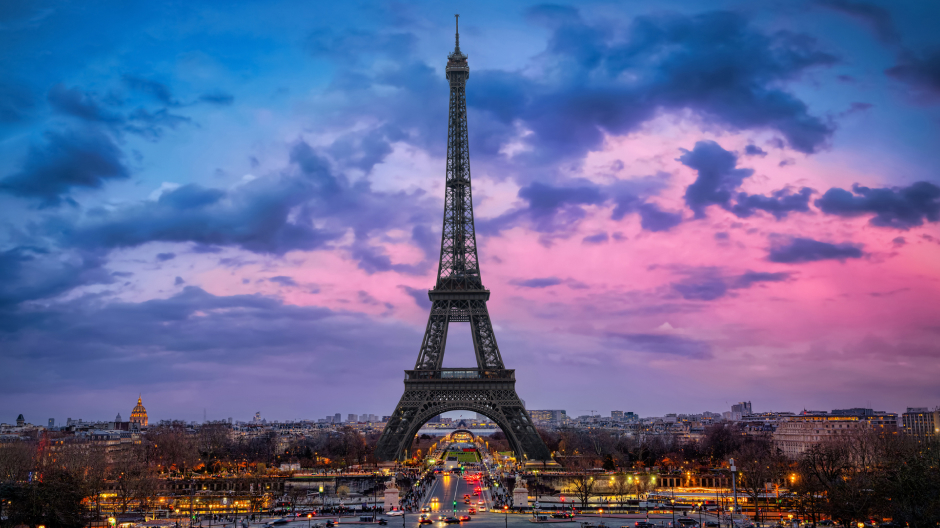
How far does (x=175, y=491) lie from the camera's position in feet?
305

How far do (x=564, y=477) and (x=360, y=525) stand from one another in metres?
34.8

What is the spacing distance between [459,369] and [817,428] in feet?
251

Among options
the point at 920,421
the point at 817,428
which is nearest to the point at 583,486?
the point at 817,428

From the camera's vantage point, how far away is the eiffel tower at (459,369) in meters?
94.8

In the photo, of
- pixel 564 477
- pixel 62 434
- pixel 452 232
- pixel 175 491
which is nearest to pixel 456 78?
pixel 452 232

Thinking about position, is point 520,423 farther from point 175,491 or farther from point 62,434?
point 62,434

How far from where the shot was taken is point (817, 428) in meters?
138

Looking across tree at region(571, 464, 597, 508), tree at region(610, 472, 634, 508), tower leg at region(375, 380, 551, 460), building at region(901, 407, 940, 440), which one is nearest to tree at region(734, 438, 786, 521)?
tree at region(610, 472, 634, 508)

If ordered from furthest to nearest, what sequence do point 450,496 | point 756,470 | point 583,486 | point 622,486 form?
point 622,486
point 450,496
point 756,470
point 583,486

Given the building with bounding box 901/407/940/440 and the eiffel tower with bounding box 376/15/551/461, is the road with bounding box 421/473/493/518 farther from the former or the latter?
the building with bounding box 901/407/940/440

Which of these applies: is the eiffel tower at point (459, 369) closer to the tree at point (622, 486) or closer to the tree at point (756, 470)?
the tree at point (622, 486)

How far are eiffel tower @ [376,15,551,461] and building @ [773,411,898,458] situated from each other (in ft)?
208

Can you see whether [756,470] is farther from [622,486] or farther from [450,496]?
[450,496]

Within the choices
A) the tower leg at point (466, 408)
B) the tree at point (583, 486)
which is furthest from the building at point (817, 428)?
the tower leg at point (466, 408)
